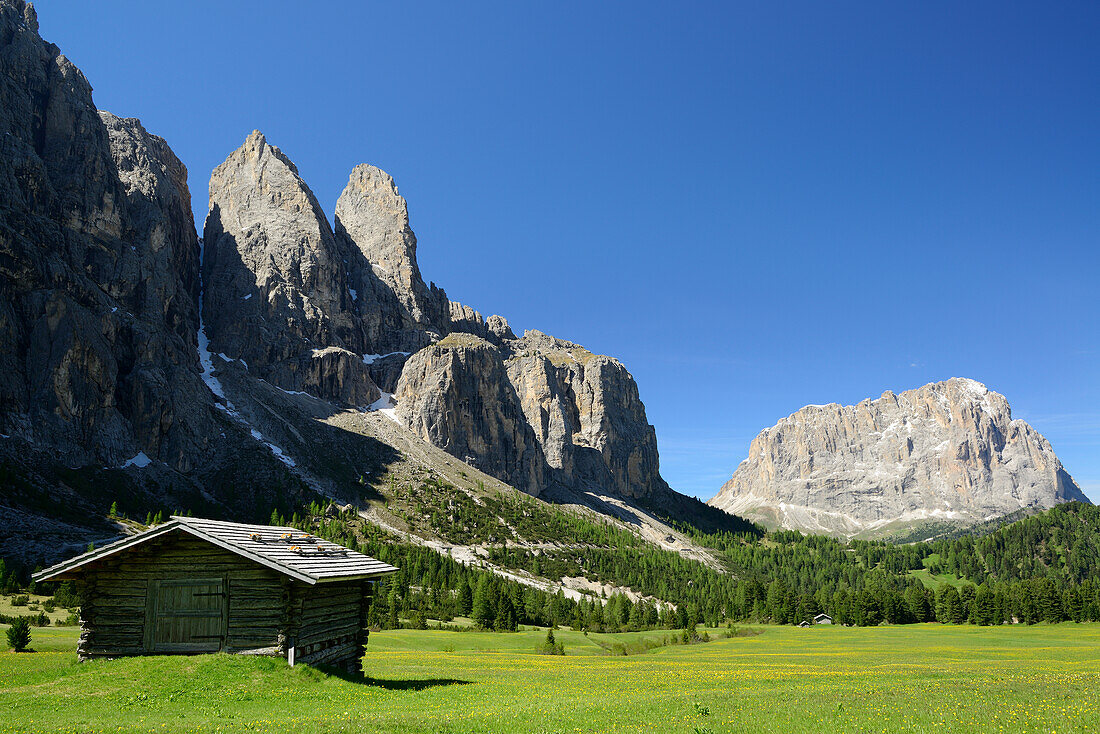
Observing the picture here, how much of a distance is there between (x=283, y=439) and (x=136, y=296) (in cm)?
5660

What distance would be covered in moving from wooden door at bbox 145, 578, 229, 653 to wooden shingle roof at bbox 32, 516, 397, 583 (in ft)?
5.61

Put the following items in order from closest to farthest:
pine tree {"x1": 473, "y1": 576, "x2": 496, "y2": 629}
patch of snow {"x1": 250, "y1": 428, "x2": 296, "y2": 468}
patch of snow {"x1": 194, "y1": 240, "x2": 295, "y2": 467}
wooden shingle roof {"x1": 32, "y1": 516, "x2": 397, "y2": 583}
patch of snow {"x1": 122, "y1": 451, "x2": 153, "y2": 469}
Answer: wooden shingle roof {"x1": 32, "y1": 516, "x2": 397, "y2": 583} < pine tree {"x1": 473, "y1": 576, "x2": 496, "y2": 629} < patch of snow {"x1": 122, "y1": 451, "x2": 153, "y2": 469} < patch of snow {"x1": 250, "y1": 428, "x2": 296, "y2": 468} < patch of snow {"x1": 194, "y1": 240, "x2": 295, "y2": 467}

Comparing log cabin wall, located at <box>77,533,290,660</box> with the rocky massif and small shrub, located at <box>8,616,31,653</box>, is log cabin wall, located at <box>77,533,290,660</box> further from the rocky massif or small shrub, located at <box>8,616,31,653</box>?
the rocky massif

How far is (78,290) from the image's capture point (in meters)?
146

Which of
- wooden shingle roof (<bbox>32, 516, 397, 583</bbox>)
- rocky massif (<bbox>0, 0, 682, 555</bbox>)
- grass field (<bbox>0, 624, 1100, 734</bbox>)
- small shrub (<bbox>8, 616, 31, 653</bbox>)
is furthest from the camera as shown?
rocky massif (<bbox>0, 0, 682, 555</bbox>)

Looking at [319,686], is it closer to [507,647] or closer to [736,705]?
[736,705]

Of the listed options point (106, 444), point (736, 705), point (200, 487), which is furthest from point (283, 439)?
point (736, 705)

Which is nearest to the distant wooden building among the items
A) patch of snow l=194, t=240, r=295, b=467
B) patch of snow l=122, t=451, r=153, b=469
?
patch of snow l=122, t=451, r=153, b=469

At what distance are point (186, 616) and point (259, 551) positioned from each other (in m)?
3.67

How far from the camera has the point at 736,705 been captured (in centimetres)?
1805

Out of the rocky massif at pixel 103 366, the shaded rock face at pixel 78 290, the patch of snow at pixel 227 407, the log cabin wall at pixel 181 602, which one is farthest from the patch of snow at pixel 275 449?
the log cabin wall at pixel 181 602

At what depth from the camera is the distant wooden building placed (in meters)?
22.3

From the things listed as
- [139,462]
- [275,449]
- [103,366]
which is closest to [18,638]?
[139,462]

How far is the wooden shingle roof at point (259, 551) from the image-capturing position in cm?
2198
